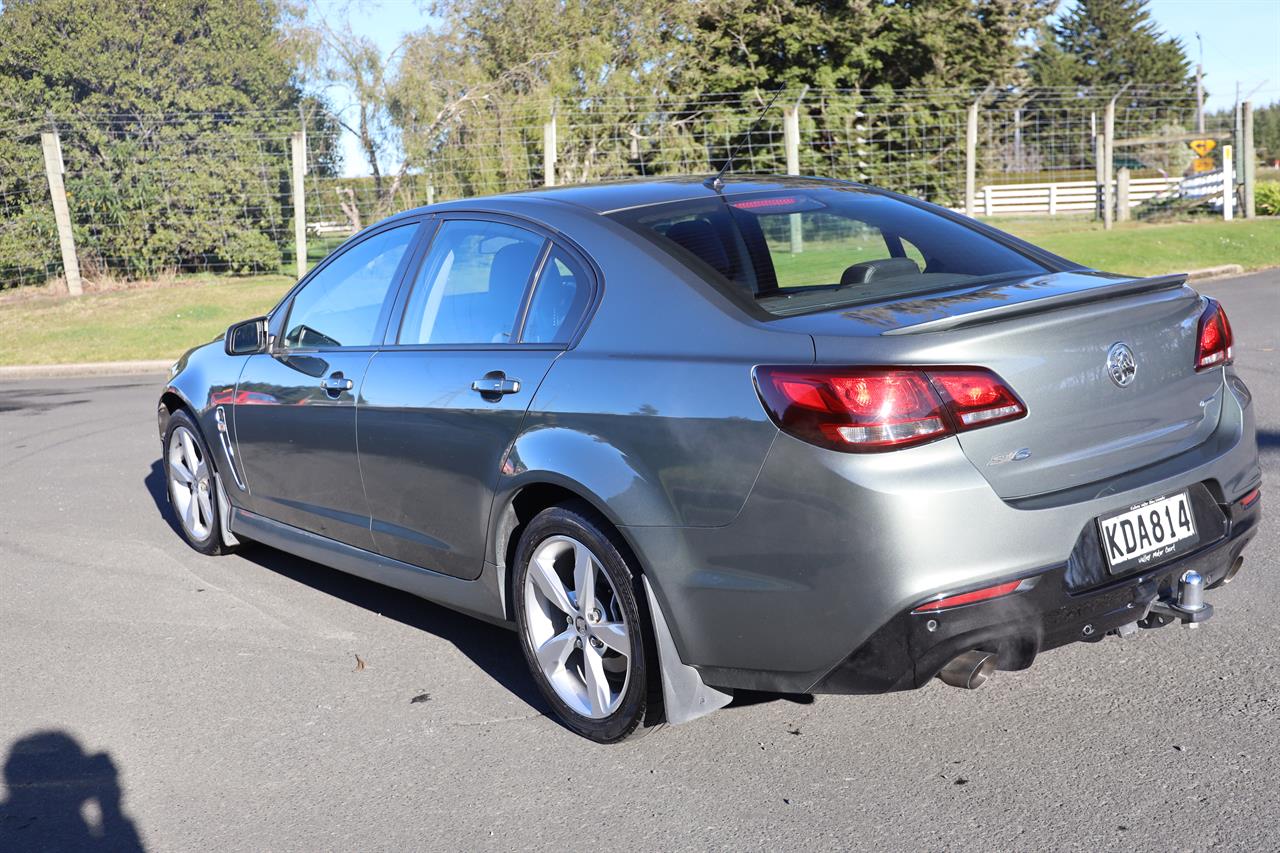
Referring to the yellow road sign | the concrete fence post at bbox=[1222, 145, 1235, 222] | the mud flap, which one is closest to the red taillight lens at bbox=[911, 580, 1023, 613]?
the mud flap

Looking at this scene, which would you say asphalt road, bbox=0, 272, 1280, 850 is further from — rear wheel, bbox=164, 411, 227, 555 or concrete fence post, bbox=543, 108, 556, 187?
concrete fence post, bbox=543, 108, 556, 187

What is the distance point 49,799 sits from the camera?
357 cm

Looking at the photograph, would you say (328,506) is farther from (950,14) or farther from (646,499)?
(950,14)

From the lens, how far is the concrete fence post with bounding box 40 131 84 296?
18094mm

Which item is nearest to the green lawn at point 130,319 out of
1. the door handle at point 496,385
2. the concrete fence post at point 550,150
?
the concrete fence post at point 550,150

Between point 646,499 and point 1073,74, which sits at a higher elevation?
point 1073,74

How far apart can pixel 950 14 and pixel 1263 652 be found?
113 feet

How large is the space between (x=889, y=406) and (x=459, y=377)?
159cm

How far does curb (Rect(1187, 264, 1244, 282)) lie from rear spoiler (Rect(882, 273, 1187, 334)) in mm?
15085

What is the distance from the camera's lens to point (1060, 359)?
321 centimetres

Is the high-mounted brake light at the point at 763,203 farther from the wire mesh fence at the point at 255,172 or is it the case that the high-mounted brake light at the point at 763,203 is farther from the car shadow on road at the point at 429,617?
the wire mesh fence at the point at 255,172

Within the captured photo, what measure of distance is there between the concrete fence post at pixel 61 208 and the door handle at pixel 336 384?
50.4 ft

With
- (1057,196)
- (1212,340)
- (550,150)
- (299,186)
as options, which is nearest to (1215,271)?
(550,150)

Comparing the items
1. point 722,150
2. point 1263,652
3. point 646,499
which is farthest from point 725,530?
point 722,150
